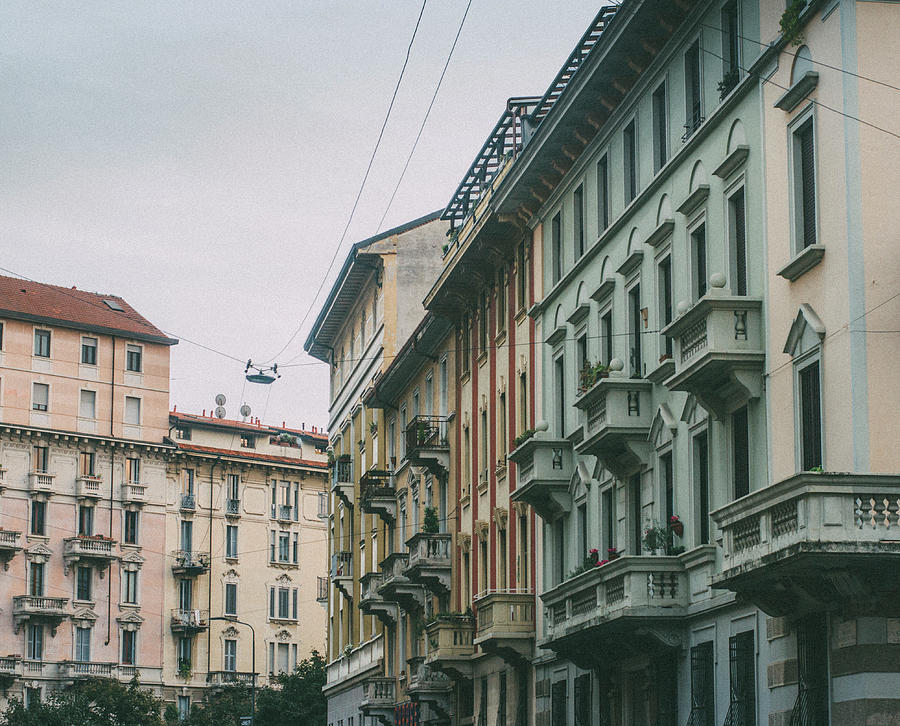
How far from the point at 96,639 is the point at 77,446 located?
10.8 metres

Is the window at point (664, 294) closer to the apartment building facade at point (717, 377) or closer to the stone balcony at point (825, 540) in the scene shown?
the apartment building facade at point (717, 377)

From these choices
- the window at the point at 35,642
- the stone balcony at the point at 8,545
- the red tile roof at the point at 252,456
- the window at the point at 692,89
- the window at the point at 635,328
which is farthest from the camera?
the red tile roof at the point at 252,456

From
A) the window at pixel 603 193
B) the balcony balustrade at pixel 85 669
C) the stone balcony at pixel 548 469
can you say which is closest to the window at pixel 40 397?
the balcony balustrade at pixel 85 669

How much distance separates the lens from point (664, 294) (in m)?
28.4

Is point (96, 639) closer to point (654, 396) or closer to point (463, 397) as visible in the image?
point (463, 397)

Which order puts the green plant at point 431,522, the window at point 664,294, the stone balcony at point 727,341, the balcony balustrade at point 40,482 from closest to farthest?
the stone balcony at point 727,341 → the window at point 664,294 → the green plant at point 431,522 → the balcony balustrade at point 40,482

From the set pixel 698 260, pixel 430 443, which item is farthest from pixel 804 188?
pixel 430 443

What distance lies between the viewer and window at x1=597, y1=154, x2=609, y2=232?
1272 inches

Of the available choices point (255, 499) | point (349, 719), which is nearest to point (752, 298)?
point (349, 719)

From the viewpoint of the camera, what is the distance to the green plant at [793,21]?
22250mm

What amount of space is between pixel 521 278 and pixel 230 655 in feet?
201

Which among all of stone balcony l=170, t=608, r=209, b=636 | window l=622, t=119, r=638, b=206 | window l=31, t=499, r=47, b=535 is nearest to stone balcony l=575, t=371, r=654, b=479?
window l=622, t=119, r=638, b=206

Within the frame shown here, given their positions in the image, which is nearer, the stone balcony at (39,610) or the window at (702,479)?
the window at (702,479)

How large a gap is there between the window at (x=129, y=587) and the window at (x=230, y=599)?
629 cm
